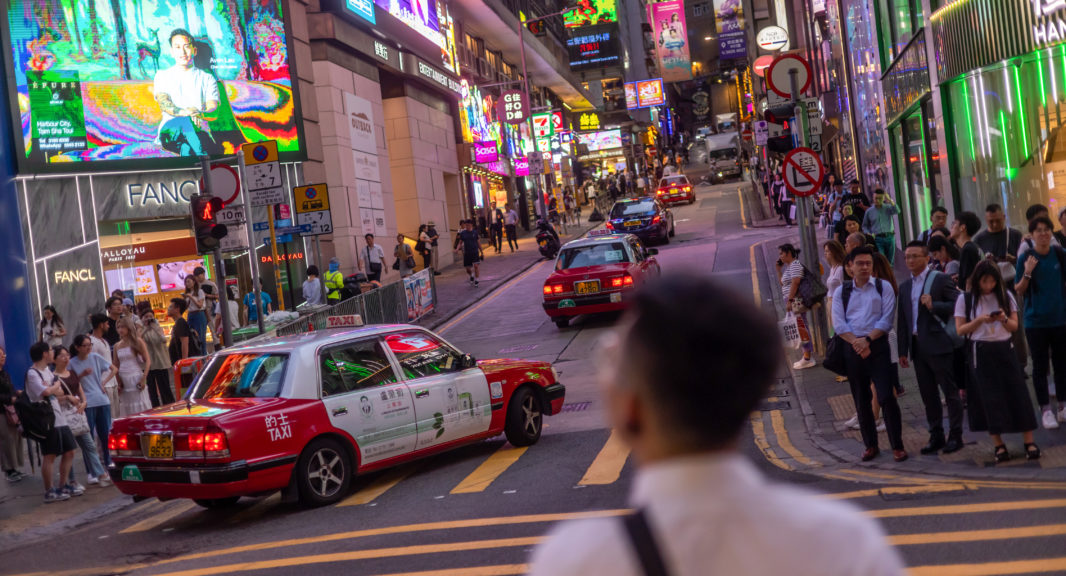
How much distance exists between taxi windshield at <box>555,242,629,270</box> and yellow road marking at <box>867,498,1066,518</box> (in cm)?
1416

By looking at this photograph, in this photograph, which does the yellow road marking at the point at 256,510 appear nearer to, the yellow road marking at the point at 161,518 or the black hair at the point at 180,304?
the yellow road marking at the point at 161,518

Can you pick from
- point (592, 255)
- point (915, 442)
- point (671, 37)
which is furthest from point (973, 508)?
point (671, 37)

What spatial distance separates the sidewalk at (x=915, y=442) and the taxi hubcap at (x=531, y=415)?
279 cm

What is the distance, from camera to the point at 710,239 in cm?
3725

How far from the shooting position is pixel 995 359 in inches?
340

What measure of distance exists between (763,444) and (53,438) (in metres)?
7.17

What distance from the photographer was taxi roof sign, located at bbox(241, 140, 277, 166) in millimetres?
15500

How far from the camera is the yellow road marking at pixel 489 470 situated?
9.79m

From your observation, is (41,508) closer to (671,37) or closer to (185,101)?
(185,101)

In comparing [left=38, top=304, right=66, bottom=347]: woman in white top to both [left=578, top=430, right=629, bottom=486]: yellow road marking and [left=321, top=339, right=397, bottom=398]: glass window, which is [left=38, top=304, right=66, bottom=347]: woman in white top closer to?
[left=321, top=339, right=397, bottom=398]: glass window

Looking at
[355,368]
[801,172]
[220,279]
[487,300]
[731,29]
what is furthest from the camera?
[731,29]

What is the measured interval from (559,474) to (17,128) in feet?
57.1

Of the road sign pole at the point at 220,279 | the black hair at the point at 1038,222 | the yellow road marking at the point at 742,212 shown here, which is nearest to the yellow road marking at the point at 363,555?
the black hair at the point at 1038,222

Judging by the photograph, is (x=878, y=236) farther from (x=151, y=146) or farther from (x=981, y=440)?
(x=151, y=146)
